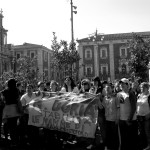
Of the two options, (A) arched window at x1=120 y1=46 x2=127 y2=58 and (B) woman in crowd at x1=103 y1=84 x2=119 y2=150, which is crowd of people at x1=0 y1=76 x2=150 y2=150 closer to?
(B) woman in crowd at x1=103 y1=84 x2=119 y2=150

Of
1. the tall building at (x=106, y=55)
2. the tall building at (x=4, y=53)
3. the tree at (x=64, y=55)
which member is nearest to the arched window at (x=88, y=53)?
the tall building at (x=106, y=55)

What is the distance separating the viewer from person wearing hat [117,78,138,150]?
662 centimetres

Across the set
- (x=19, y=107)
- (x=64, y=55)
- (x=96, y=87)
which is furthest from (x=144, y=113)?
(x=64, y=55)

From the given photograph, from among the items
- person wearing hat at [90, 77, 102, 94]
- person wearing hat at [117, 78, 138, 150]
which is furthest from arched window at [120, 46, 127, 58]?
person wearing hat at [117, 78, 138, 150]

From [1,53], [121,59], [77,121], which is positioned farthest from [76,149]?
[121,59]

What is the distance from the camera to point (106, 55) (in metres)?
52.0

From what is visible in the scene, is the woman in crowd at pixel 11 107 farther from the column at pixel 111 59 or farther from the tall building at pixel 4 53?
the column at pixel 111 59

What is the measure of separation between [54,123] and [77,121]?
2.47 ft

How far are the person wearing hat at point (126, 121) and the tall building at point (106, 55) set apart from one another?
4347 cm

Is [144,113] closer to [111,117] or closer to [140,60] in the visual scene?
[111,117]

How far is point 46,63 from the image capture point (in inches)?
2434

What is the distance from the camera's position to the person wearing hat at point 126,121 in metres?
6.62

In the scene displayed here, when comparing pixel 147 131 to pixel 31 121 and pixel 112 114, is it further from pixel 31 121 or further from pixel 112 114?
pixel 31 121

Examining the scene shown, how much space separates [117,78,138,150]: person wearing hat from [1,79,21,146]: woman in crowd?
287cm
